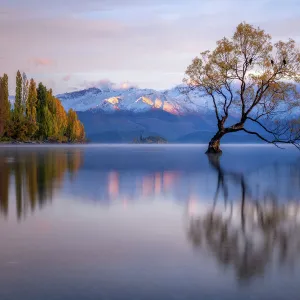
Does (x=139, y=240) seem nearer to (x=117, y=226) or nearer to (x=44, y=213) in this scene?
(x=117, y=226)

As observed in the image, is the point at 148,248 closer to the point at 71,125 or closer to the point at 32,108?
the point at 32,108

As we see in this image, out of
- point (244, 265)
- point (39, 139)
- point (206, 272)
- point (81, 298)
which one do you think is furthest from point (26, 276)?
point (39, 139)

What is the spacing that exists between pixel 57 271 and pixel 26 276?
1.30ft

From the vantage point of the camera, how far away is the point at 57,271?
5.61 m

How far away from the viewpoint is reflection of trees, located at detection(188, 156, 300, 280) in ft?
20.3

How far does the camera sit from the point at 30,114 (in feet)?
343

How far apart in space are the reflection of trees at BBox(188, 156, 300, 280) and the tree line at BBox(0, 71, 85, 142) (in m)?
90.5

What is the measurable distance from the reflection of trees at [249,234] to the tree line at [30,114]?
9046 cm

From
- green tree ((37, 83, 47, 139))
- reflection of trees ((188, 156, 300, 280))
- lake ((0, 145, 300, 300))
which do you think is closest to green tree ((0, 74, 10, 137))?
green tree ((37, 83, 47, 139))

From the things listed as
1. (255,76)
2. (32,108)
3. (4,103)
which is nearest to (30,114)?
(32,108)

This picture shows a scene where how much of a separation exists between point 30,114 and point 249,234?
101686 millimetres

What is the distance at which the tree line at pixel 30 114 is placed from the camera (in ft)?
318

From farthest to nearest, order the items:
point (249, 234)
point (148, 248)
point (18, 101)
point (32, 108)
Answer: point (32, 108)
point (18, 101)
point (249, 234)
point (148, 248)

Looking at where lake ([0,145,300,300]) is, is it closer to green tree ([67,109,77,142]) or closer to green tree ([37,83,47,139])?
green tree ([37,83,47,139])
